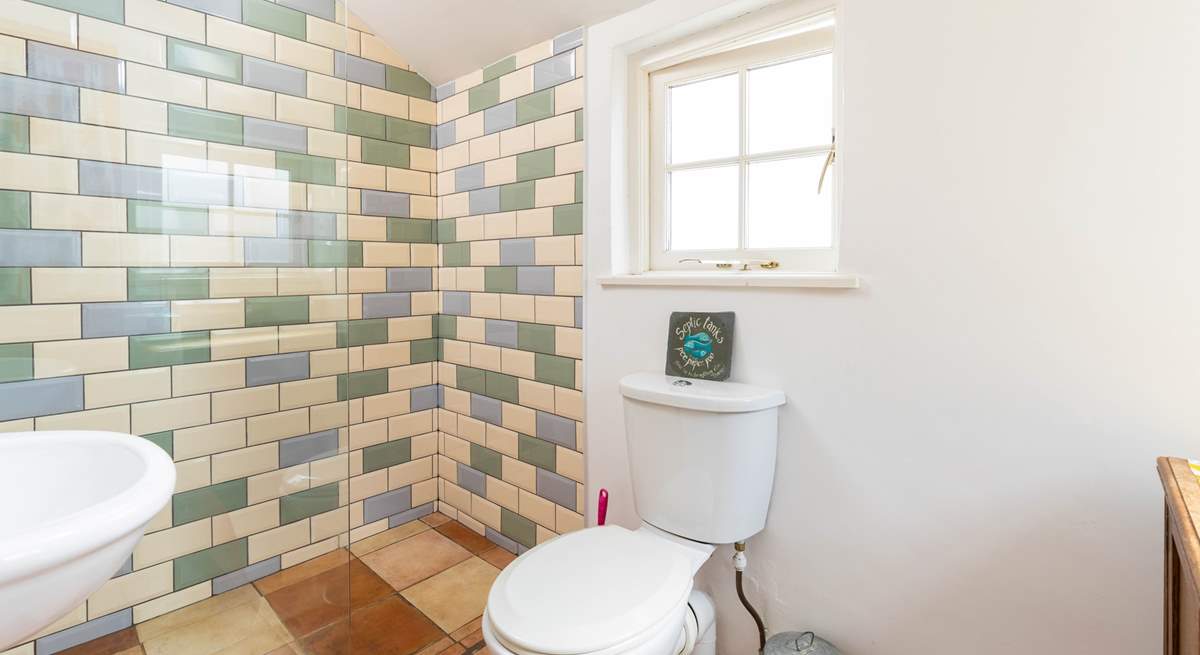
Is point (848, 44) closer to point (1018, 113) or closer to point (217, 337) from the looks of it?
point (1018, 113)

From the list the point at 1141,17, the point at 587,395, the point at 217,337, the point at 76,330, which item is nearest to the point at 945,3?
the point at 1141,17

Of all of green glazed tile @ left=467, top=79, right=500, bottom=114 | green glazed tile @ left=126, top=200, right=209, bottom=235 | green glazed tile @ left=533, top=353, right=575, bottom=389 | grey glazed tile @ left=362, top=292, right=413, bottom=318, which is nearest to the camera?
green glazed tile @ left=126, top=200, right=209, bottom=235

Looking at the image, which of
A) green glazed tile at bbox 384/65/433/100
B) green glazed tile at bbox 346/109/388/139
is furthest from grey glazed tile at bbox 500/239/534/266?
green glazed tile at bbox 384/65/433/100

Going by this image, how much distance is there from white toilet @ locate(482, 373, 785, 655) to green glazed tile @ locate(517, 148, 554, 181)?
0.81 meters

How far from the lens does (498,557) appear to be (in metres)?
2.12

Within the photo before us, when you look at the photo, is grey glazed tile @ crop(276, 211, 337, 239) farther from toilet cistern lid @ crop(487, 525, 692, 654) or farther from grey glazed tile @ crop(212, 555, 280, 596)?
toilet cistern lid @ crop(487, 525, 692, 654)

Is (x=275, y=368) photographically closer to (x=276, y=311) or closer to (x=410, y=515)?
(x=276, y=311)

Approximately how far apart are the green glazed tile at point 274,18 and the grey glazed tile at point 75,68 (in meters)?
0.35

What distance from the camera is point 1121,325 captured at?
102 cm

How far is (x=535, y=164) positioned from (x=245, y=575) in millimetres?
1477

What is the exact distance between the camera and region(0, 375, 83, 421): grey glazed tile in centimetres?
109

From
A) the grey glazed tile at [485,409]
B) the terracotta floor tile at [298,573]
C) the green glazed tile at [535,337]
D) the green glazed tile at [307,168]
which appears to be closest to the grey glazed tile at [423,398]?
the grey glazed tile at [485,409]

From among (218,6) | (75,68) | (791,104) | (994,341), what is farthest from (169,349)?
(994,341)

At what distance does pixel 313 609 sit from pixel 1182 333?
199 centimetres
